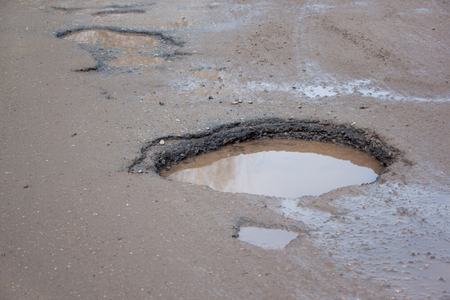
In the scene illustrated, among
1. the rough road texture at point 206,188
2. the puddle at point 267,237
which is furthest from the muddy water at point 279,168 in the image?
the puddle at point 267,237

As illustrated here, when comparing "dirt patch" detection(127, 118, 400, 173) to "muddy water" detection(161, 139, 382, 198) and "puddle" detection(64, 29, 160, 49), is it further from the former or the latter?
"puddle" detection(64, 29, 160, 49)

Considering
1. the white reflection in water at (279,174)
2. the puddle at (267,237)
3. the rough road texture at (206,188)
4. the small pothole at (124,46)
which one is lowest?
the white reflection in water at (279,174)

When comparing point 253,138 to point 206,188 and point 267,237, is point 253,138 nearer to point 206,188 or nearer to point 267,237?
point 206,188

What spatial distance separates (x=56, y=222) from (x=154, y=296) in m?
1.41

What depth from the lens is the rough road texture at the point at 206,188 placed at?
3.00m

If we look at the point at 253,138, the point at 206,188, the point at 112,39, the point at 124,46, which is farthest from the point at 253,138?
the point at 112,39

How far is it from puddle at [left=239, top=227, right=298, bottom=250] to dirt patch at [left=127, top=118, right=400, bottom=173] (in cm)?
154

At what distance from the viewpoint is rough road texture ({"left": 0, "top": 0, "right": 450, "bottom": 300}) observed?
118 inches

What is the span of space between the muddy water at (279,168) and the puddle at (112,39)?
4512 mm

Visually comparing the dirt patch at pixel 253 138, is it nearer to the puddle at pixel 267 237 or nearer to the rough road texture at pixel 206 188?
the rough road texture at pixel 206 188

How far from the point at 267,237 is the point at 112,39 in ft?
23.1

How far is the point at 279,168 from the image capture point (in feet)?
15.9

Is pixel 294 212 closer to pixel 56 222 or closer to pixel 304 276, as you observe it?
pixel 304 276

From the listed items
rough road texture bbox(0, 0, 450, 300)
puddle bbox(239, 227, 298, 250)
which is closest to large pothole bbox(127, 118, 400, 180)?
rough road texture bbox(0, 0, 450, 300)
